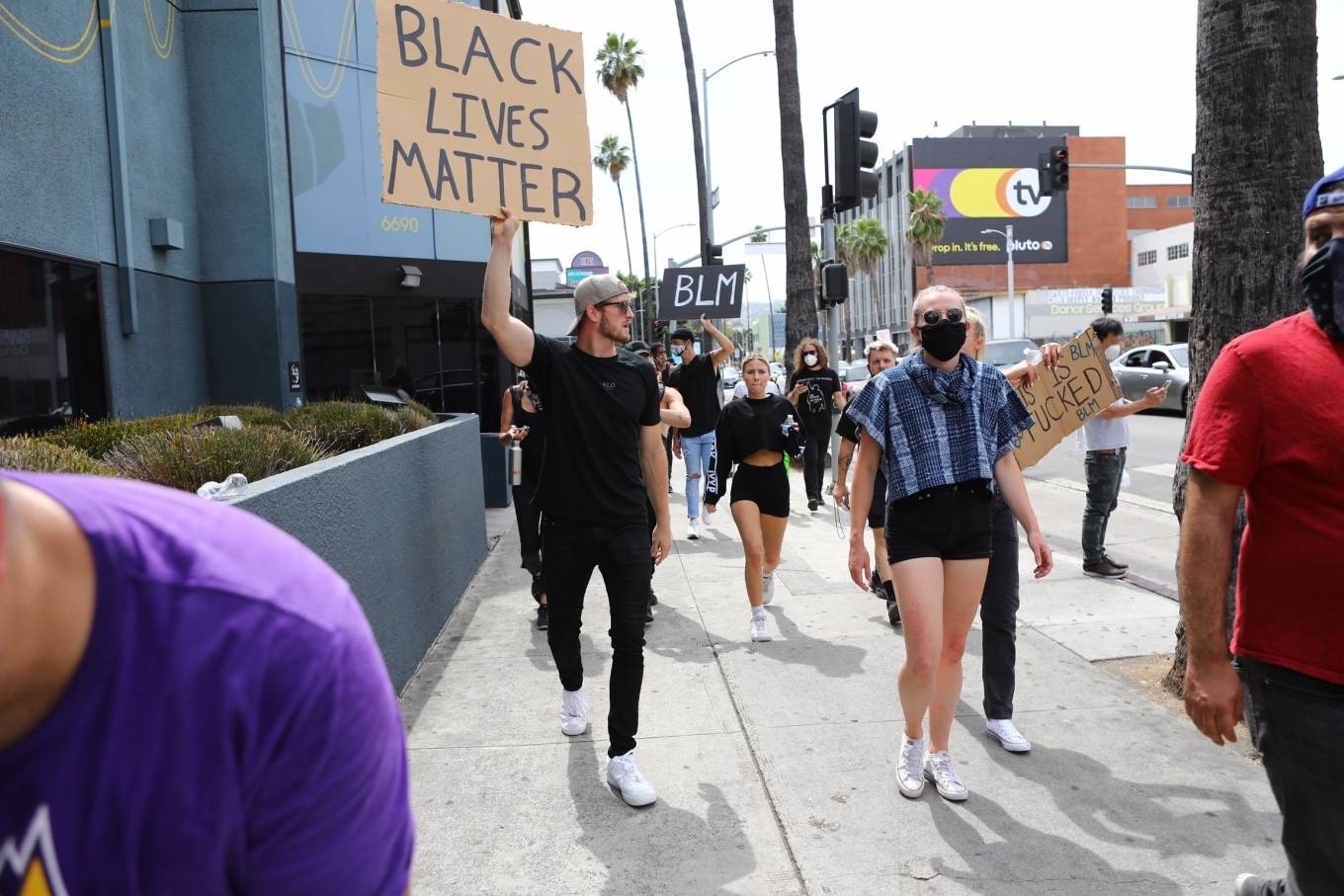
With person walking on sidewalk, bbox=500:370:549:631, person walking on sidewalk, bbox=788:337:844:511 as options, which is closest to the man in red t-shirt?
person walking on sidewalk, bbox=500:370:549:631

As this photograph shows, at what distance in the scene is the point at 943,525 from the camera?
3836 mm

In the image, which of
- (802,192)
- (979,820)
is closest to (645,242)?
(802,192)

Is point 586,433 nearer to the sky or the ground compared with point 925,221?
nearer to the ground

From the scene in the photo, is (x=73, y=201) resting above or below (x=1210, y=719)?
above

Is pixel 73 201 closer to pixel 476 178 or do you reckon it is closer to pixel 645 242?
pixel 476 178

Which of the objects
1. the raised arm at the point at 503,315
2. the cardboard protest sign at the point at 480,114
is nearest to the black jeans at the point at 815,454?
the cardboard protest sign at the point at 480,114

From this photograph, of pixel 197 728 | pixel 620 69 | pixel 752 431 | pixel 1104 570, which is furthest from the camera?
pixel 620 69

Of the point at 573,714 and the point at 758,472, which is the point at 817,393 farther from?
the point at 573,714

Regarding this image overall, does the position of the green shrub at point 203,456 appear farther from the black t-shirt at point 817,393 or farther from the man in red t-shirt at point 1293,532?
the black t-shirt at point 817,393

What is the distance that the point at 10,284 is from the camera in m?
7.60

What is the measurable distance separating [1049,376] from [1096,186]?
87590 mm

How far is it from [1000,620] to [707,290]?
10154mm

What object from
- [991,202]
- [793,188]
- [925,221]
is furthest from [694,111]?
[991,202]

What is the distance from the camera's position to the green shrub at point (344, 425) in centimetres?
678
